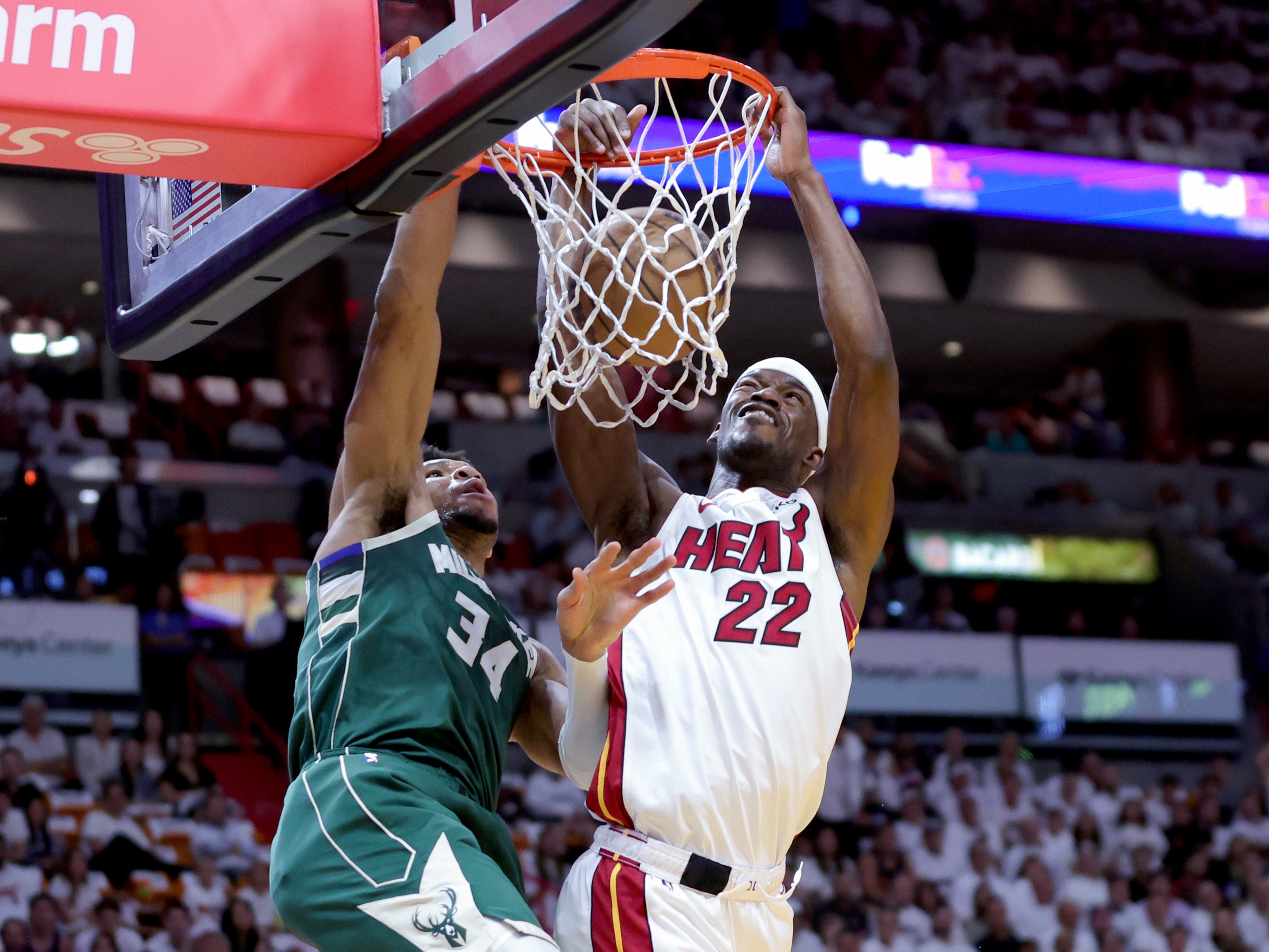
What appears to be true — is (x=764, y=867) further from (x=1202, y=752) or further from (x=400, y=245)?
(x=1202, y=752)

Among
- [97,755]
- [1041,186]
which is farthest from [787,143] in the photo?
[1041,186]

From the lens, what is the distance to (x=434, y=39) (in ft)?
9.27

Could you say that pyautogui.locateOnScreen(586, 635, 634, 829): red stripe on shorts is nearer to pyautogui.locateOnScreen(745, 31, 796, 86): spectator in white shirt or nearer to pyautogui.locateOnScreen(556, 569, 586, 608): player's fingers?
pyautogui.locateOnScreen(556, 569, 586, 608): player's fingers

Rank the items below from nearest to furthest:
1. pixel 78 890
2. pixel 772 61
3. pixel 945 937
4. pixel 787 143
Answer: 1. pixel 787 143
2. pixel 78 890
3. pixel 945 937
4. pixel 772 61

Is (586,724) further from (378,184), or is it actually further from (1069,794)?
(1069,794)

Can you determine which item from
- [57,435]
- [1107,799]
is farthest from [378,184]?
[1107,799]

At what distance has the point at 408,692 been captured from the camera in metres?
3.52

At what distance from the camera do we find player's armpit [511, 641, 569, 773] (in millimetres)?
3896

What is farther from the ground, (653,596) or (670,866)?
(653,596)

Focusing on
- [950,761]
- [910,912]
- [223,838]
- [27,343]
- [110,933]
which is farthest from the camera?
[950,761]

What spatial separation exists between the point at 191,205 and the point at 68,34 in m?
0.74

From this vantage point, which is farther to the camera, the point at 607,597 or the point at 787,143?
the point at 787,143

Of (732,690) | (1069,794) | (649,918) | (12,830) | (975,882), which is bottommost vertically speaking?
(975,882)

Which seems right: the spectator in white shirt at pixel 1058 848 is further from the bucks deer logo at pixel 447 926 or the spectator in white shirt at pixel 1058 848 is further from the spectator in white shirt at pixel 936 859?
the bucks deer logo at pixel 447 926
